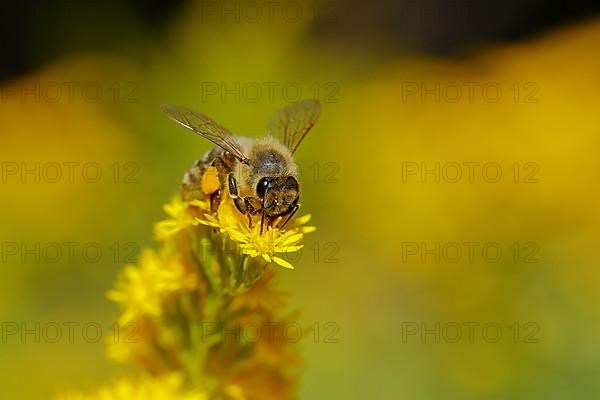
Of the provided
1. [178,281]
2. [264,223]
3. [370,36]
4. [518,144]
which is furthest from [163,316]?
[370,36]

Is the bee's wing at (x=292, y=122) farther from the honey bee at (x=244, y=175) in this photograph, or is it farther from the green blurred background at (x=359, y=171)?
the green blurred background at (x=359, y=171)

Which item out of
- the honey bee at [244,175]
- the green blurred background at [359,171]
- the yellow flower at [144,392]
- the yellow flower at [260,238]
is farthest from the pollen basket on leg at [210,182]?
the green blurred background at [359,171]

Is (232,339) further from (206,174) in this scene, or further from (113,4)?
(113,4)

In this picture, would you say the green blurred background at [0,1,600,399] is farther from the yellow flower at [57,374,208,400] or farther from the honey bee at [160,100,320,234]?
the yellow flower at [57,374,208,400]

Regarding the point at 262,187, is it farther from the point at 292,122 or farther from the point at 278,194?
the point at 292,122

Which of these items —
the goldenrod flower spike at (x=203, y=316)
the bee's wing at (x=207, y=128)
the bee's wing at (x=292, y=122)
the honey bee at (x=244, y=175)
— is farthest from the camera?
the bee's wing at (x=292, y=122)

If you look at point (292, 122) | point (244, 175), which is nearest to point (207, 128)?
point (244, 175)

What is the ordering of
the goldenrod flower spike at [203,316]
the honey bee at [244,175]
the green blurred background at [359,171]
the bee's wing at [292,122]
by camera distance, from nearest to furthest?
the goldenrod flower spike at [203,316] → the honey bee at [244,175] → the bee's wing at [292,122] → the green blurred background at [359,171]
